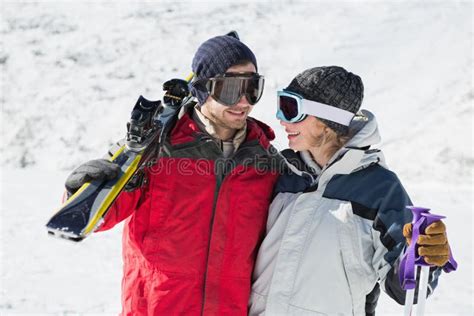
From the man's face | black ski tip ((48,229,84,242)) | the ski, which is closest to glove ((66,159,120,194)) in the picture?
the ski

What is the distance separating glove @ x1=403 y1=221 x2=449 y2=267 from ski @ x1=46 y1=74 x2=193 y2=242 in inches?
47.1

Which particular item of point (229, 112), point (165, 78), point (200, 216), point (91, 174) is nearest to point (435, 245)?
point (200, 216)

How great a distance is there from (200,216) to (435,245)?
3.54 feet

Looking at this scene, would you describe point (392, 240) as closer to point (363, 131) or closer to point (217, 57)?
point (363, 131)

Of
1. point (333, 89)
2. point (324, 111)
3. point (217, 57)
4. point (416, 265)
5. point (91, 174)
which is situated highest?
point (217, 57)

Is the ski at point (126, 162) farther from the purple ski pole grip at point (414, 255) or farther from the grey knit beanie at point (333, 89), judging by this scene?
the purple ski pole grip at point (414, 255)

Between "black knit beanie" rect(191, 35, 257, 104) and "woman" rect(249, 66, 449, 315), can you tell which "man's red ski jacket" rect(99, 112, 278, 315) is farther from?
"black knit beanie" rect(191, 35, 257, 104)

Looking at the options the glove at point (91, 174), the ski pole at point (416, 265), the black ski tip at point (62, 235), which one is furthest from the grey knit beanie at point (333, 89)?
the black ski tip at point (62, 235)

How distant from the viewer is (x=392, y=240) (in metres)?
2.36

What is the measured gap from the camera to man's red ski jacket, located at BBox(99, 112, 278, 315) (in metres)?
2.60

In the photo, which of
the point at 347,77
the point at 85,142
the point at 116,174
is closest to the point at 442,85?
the point at 85,142

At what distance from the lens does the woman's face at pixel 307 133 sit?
2768mm

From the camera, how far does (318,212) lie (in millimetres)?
2629

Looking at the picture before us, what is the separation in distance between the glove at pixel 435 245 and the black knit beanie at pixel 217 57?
1.29 m
